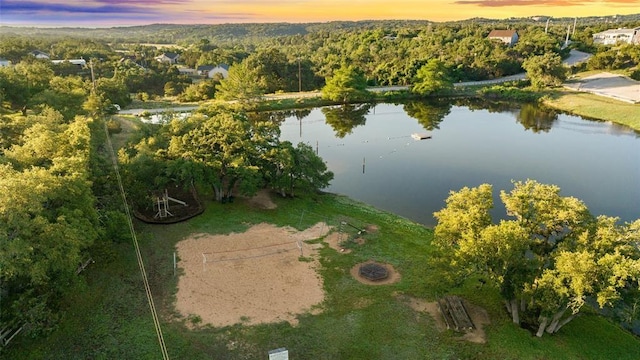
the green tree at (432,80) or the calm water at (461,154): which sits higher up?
the green tree at (432,80)

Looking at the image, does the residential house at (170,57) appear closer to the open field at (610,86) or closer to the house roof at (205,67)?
the house roof at (205,67)

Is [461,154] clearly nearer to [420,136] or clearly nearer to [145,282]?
[420,136]

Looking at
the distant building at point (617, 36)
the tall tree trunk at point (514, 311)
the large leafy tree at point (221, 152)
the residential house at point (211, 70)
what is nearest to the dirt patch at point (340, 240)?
the large leafy tree at point (221, 152)

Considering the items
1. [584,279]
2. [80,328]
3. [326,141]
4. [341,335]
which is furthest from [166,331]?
[326,141]

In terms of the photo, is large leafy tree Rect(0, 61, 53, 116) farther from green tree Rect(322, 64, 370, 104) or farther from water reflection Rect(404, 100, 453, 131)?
water reflection Rect(404, 100, 453, 131)

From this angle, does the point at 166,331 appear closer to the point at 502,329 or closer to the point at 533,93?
the point at 502,329

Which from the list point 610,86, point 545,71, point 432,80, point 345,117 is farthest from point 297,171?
point 610,86

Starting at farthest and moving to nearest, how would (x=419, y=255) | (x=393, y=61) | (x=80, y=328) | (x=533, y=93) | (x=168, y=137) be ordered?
(x=393, y=61) → (x=533, y=93) → (x=168, y=137) → (x=419, y=255) → (x=80, y=328)
